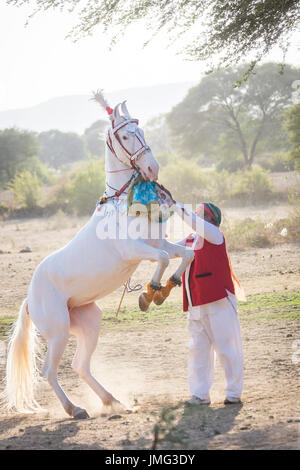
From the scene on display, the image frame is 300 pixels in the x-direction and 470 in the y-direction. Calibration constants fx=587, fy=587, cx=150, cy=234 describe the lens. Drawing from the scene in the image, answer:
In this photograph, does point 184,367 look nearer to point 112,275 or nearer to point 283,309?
point 112,275

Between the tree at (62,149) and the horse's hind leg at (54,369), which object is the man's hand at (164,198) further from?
the tree at (62,149)

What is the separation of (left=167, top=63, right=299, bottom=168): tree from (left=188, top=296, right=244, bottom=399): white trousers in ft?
115

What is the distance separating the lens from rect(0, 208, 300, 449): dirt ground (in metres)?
3.90

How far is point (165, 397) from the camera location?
4.04 meters

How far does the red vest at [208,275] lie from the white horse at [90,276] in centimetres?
34

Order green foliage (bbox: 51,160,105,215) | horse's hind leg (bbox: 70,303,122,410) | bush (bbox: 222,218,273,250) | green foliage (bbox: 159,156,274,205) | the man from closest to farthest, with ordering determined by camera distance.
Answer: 1. the man
2. horse's hind leg (bbox: 70,303,122,410)
3. bush (bbox: 222,218,273,250)
4. green foliage (bbox: 159,156,274,205)
5. green foliage (bbox: 51,160,105,215)

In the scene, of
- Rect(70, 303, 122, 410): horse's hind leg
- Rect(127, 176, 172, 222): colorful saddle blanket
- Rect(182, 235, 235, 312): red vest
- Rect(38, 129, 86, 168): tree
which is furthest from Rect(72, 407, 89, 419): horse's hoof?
Rect(38, 129, 86, 168): tree

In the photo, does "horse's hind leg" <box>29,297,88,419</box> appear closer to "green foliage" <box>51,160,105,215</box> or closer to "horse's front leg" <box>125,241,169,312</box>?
"horse's front leg" <box>125,241,169,312</box>

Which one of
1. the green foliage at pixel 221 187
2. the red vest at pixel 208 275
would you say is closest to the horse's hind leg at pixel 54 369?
the red vest at pixel 208 275

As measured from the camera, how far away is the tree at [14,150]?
41.6 meters

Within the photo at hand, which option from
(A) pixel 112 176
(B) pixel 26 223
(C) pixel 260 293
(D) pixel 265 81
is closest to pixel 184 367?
(A) pixel 112 176

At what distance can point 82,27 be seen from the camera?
23.7 feet

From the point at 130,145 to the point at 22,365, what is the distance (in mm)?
2328

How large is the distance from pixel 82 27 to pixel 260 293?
5200mm
